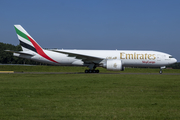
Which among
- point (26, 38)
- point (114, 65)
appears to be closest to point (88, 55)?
point (114, 65)

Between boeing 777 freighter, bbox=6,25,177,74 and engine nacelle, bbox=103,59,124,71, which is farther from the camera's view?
boeing 777 freighter, bbox=6,25,177,74

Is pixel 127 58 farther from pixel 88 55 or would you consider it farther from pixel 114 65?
pixel 88 55

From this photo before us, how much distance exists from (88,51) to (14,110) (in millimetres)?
24721

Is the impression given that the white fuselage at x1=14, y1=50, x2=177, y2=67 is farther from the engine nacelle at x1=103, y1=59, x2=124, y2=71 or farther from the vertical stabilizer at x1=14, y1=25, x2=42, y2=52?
the engine nacelle at x1=103, y1=59, x2=124, y2=71

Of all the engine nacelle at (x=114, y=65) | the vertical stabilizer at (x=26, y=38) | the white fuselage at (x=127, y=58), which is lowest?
the engine nacelle at (x=114, y=65)

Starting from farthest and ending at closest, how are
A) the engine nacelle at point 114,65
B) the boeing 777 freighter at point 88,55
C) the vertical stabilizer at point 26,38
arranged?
the vertical stabilizer at point 26,38, the boeing 777 freighter at point 88,55, the engine nacelle at point 114,65

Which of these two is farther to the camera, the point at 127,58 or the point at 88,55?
the point at 88,55

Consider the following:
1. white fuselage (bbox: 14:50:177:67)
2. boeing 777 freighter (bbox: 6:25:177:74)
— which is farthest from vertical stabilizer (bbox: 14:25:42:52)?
white fuselage (bbox: 14:50:177:67)

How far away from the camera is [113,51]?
98.9 ft

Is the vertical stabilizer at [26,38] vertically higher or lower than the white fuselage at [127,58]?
higher

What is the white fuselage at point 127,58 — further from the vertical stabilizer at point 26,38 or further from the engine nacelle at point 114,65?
the engine nacelle at point 114,65

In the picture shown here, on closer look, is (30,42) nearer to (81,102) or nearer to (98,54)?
(98,54)

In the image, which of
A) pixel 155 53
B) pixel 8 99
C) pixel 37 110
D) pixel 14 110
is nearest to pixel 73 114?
pixel 37 110

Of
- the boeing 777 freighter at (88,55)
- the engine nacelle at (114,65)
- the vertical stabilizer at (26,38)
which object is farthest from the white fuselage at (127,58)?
the engine nacelle at (114,65)
